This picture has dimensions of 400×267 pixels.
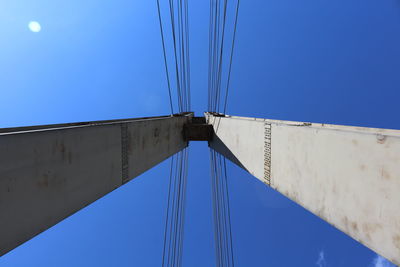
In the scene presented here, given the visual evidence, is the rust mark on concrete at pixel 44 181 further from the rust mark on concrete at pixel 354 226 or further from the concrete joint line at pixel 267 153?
the concrete joint line at pixel 267 153

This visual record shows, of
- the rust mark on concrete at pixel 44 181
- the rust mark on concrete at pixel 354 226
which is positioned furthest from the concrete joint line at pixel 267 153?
the rust mark on concrete at pixel 44 181

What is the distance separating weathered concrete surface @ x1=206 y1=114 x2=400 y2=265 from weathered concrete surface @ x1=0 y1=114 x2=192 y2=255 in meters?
3.19

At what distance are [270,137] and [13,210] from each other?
3981 mm

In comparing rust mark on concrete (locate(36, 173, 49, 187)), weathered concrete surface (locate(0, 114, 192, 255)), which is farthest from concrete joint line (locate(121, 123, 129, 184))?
rust mark on concrete (locate(36, 173, 49, 187))

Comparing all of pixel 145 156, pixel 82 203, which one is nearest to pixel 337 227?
pixel 82 203

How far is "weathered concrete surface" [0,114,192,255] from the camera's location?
1.94m

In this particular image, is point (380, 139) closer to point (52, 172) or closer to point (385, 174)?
point (385, 174)

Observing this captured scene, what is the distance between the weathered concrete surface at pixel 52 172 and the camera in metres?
1.94

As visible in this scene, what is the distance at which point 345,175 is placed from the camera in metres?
2.31

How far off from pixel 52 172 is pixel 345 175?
3502 millimetres

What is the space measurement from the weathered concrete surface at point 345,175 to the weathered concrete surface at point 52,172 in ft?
10.5

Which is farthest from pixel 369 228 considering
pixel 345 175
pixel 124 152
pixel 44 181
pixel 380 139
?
pixel 124 152

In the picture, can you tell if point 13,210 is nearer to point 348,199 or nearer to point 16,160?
point 16,160

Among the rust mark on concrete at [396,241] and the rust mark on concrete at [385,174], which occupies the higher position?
the rust mark on concrete at [385,174]
